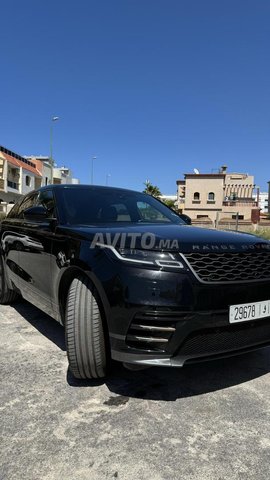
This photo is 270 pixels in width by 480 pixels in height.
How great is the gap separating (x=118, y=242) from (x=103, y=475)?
4.08ft

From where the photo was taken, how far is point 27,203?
14.4ft

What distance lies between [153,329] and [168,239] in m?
0.55

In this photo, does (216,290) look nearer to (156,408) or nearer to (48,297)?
(156,408)

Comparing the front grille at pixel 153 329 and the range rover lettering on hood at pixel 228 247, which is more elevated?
the range rover lettering on hood at pixel 228 247

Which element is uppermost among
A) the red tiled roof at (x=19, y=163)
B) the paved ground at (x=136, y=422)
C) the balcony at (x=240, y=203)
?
the red tiled roof at (x=19, y=163)

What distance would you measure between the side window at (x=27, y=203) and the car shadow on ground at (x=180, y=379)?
193cm

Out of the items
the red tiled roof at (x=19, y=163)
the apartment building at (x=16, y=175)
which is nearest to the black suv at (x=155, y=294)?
the apartment building at (x=16, y=175)

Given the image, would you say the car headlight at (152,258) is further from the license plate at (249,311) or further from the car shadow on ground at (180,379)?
the car shadow on ground at (180,379)

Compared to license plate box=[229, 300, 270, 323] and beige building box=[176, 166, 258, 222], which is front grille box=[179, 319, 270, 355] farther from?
beige building box=[176, 166, 258, 222]

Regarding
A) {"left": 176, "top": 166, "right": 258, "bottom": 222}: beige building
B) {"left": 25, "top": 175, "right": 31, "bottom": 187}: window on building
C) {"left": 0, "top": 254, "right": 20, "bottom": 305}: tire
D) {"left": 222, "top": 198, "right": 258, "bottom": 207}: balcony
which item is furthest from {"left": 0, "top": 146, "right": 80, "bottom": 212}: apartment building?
{"left": 0, "top": 254, "right": 20, "bottom": 305}: tire

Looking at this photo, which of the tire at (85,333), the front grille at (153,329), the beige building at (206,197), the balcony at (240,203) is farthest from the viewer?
the beige building at (206,197)

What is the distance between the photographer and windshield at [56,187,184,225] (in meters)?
3.30

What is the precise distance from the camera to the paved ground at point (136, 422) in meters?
1.86

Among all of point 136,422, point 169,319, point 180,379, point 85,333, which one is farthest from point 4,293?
point 169,319
